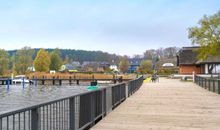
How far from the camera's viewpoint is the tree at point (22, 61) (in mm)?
107125

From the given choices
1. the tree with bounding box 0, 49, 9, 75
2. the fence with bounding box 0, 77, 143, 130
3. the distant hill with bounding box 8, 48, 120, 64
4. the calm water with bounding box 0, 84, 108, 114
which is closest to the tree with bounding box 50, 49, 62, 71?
the tree with bounding box 0, 49, 9, 75

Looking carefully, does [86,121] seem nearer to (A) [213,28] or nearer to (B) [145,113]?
(B) [145,113]

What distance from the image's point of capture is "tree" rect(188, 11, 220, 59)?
42.3 m

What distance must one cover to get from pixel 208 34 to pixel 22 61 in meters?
77.1

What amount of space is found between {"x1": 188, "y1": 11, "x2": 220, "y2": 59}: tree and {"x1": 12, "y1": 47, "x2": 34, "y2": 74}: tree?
73.7 m

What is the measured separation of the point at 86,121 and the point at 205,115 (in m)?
5.15

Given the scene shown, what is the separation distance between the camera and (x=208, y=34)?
4338 centimetres

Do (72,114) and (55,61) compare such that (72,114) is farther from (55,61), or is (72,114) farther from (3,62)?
(55,61)

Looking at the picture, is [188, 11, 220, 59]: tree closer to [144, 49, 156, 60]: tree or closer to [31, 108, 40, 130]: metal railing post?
[31, 108, 40, 130]: metal railing post

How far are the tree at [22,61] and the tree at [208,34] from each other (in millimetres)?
73725

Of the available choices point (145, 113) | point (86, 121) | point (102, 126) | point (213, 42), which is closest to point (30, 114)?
point (86, 121)

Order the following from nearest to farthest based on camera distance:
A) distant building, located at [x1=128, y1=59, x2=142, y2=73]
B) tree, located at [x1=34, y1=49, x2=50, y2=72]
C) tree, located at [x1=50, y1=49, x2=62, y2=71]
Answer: tree, located at [x1=34, y1=49, x2=50, y2=72] < tree, located at [x1=50, y1=49, x2=62, y2=71] < distant building, located at [x1=128, y1=59, x2=142, y2=73]

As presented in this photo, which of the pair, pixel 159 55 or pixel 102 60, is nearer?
pixel 159 55

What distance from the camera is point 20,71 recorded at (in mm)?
109188
